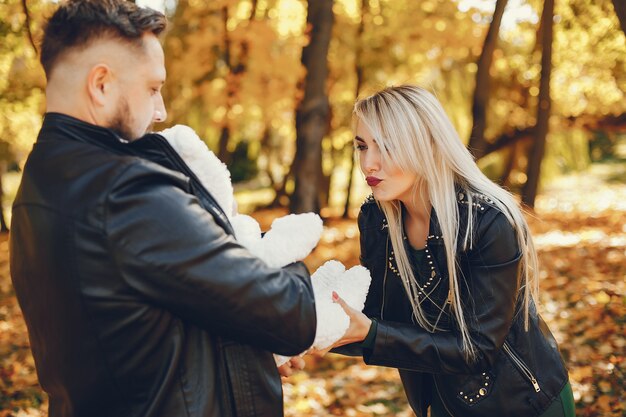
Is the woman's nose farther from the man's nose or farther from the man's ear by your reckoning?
the man's ear

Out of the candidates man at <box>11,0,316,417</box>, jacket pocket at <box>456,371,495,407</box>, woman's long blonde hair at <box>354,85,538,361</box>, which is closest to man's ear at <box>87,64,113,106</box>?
man at <box>11,0,316,417</box>

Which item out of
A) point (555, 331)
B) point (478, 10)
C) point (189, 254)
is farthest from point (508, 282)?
point (478, 10)

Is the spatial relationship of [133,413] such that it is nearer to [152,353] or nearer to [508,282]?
[152,353]

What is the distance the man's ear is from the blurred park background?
4.48ft

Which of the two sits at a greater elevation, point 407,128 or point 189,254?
point 407,128

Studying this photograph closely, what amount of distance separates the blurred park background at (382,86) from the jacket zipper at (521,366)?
1272 millimetres

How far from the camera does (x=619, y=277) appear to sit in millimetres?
7840

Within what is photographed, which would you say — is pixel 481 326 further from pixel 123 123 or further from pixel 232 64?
pixel 232 64

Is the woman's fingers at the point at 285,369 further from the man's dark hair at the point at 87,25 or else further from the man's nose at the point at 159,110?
the man's dark hair at the point at 87,25

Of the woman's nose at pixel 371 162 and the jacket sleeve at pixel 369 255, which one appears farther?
the jacket sleeve at pixel 369 255

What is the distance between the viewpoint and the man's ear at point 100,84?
160cm

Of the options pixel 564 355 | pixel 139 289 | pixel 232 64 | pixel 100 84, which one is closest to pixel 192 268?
pixel 139 289

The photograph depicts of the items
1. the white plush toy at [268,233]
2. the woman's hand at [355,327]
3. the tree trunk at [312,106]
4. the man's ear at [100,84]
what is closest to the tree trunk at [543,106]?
the tree trunk at [312,106]

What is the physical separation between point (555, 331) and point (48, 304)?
5891mm
